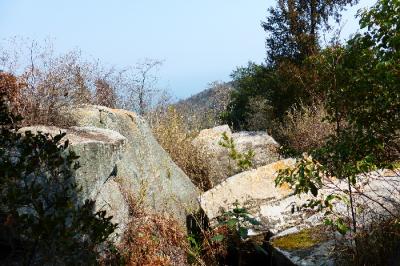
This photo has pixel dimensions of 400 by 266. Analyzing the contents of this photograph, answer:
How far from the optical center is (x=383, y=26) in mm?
3400

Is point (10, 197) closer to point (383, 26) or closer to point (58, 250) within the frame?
point (58, 250)

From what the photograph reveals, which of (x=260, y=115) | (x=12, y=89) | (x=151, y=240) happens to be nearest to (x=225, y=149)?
(x=151, y=240)

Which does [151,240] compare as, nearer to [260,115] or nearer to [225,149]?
[225,149]

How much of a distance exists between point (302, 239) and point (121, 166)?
8.00 feet

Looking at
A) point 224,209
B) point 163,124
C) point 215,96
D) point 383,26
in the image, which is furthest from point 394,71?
point 215,96

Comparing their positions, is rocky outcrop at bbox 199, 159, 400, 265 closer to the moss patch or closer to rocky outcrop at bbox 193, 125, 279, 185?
the moss patch

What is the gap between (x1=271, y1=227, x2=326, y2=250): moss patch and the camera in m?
4.76


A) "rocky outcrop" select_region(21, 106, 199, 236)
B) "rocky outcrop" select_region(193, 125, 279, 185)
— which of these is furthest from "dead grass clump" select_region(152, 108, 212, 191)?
"rocky outcrop" select_region(21, 106, 199, 236)

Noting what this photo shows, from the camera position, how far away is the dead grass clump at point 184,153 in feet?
28.0

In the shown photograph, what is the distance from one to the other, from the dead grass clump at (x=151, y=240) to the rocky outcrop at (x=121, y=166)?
0.44 feet

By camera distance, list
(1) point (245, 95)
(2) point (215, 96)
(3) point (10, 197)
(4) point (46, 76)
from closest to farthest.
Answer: (3) point (10, 197), (4) point (46, 76), (1) point (245, 95), (2) point (215, 96)

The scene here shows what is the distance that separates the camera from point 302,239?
16.1 ft

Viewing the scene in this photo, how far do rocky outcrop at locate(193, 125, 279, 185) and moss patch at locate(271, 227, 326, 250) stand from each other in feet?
10.8

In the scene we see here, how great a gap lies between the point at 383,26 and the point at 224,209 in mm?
3442
